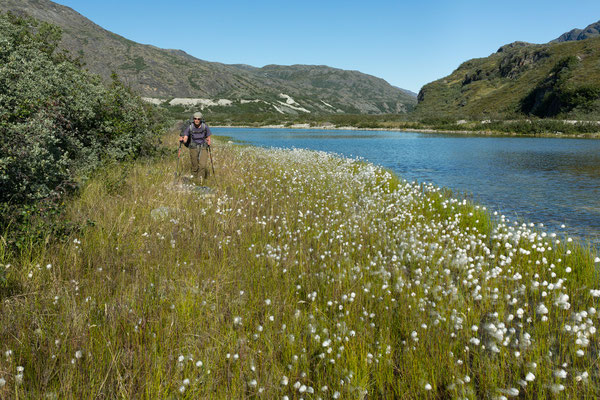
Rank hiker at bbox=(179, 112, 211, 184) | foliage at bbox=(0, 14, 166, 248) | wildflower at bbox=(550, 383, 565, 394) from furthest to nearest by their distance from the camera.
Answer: hiker at bbox=(179, 112, 211, 184) → foliage at bbox=(0, 14, 166, 248) → wildflower at bbox=(550, 383, 565, 394)

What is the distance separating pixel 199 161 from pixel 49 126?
610 cm

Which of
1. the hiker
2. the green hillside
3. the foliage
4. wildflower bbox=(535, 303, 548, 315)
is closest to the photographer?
wildflower bbox=(535, 303, 548, 315)

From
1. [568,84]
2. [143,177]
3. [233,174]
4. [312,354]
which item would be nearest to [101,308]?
[312,354]

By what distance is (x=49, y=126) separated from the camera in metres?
7.82

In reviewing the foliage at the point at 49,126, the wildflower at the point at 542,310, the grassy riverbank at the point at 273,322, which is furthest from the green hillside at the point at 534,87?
the wildflower at the point at 542,310

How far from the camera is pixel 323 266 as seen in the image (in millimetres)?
5609

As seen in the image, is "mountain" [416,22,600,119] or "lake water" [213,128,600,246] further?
"mountain" [416,22,600,119]

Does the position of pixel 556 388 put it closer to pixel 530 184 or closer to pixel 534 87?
pixel 530 184

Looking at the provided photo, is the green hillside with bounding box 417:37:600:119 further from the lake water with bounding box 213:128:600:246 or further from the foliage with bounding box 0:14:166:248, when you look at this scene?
the foliage with bounding box 0:14:166:248

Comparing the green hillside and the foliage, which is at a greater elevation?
the green hillside

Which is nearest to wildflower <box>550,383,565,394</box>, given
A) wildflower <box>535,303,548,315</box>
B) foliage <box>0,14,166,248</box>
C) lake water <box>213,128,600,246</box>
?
wildflower <box>535,303,548,315</box>

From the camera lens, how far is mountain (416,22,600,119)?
79.2 m

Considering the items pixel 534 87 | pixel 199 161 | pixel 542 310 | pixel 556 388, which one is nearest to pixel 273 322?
pixel 556 388

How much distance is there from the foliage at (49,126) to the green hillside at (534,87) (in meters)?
84.3
